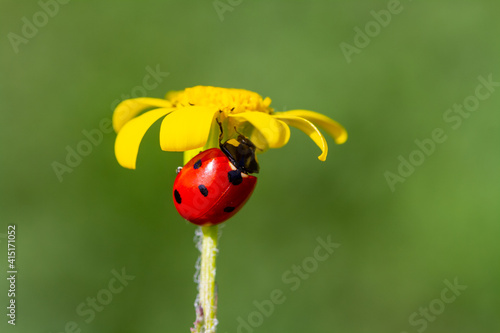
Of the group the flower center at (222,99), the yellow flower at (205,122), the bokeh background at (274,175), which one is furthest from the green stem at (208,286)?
the bokeh background at (274,175)

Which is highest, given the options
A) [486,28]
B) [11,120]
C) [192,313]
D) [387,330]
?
[11,120]

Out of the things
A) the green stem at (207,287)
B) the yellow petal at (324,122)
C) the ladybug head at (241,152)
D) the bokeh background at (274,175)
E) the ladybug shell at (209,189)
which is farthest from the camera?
the bokeh background at (274,175)

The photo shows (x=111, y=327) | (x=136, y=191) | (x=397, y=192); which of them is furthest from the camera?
(x=397, y=192)

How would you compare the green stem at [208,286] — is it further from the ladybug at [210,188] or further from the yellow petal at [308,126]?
the yellow petal at [308,126]

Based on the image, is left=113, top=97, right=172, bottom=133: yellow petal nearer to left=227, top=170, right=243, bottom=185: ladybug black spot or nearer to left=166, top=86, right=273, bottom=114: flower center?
left=166, top=86, right=273, bottom=114: flower center

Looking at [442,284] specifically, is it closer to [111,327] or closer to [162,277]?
[162,277]

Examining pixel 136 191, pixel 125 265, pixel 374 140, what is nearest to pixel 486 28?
pixel 374 140

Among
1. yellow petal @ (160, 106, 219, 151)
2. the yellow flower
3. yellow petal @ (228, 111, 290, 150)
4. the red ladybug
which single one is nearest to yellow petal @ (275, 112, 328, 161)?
the yellow flower
